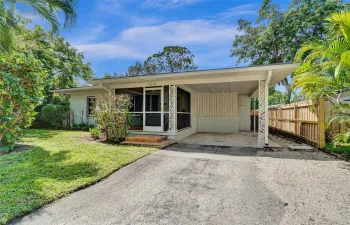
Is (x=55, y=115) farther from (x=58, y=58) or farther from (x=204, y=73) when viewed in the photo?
(x=204, y=73)

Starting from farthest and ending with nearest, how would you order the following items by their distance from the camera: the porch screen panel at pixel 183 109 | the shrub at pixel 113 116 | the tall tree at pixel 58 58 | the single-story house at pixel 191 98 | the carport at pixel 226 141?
the tall tree at pixel 58 58, the porch screen panel at pixel 183 109, the carport at pixel 226 141, the shrub at pixel 113 116, the single-story house at pixel 191 98

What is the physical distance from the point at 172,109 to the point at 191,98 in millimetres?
3275

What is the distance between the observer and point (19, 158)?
186 inches

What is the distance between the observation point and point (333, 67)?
15.2 ft

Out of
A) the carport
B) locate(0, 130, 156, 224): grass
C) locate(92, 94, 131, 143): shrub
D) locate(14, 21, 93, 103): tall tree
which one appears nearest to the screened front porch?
the carport

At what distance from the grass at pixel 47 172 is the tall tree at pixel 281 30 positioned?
12756 mm

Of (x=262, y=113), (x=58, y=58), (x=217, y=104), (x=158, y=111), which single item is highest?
(x=58, y=58)

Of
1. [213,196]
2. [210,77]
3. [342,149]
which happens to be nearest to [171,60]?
[210,77]

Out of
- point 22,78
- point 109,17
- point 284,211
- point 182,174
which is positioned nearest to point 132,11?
point 109,17

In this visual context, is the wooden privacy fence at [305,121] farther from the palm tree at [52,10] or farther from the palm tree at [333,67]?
the palm tree at [52,10]

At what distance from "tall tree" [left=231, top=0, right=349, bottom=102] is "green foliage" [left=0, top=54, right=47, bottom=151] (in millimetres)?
13879

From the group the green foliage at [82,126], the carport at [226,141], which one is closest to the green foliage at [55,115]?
the green foliage at [82,126]

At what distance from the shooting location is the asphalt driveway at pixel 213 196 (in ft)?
7.70

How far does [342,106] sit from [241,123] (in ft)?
26.7
